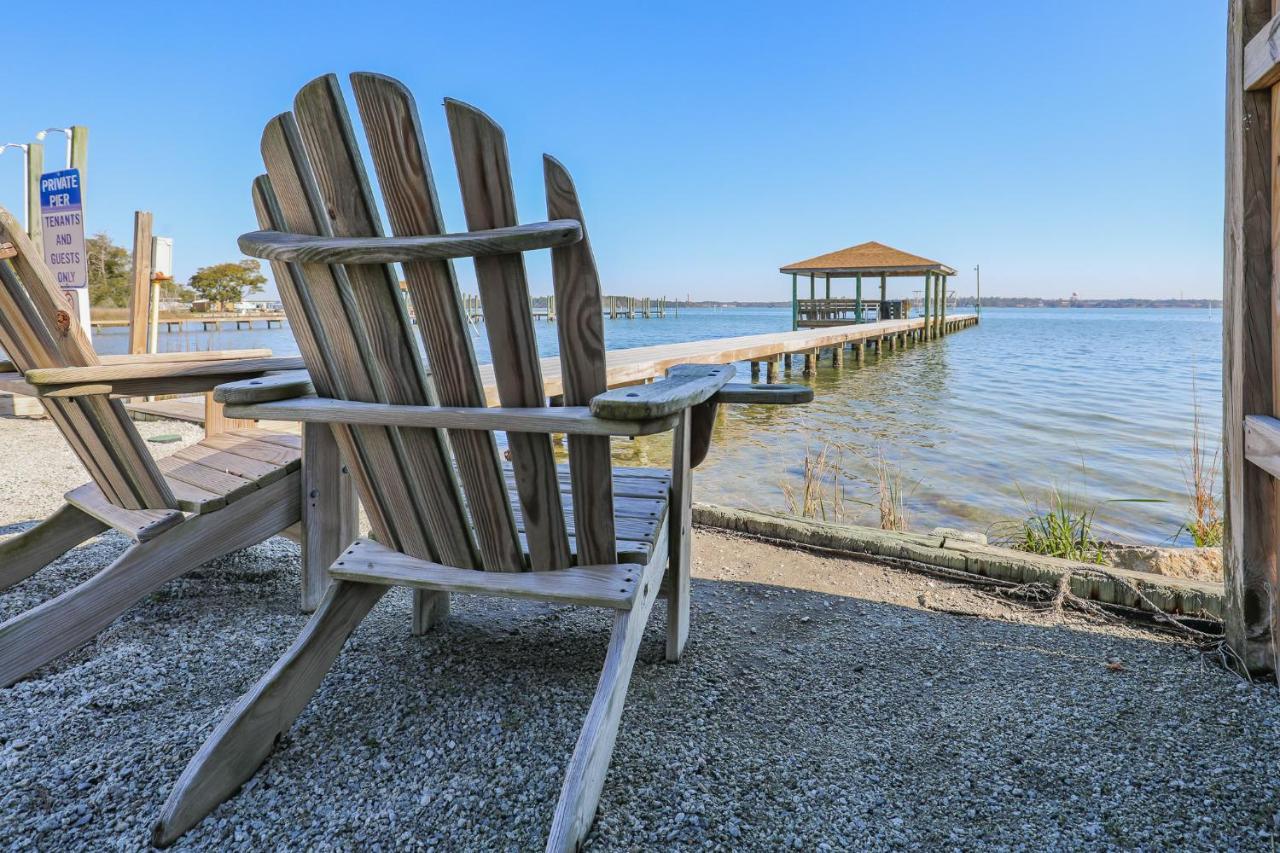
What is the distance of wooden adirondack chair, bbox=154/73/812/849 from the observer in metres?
1.25

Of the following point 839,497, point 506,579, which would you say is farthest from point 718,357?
point 506,579

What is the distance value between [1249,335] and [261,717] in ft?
8.71

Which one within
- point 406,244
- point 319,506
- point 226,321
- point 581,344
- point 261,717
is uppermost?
point 226,321

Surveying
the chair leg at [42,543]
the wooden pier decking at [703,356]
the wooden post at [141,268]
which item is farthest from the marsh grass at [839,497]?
the wooden post at [141,268]

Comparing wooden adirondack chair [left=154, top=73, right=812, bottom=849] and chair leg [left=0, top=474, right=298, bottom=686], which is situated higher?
wooden adirondack chair [left=154, top=73, right=812, bottom=849]

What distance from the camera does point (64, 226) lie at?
3.99 meters

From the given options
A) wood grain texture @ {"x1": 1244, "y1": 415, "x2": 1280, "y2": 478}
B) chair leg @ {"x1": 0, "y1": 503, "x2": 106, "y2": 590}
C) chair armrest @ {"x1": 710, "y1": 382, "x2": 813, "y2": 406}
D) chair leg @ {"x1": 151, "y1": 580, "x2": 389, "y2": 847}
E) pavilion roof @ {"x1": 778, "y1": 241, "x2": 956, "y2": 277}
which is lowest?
chair leg @ {"x1": 151, "y1": 580, "x2": 389, "y2": 847}

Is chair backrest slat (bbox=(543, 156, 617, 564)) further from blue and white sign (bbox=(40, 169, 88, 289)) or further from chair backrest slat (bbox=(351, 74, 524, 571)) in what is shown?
blue and white sign (bbox=(40, 169, 88, 289))

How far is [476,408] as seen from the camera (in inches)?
54.3

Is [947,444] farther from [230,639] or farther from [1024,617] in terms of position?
[230,639]

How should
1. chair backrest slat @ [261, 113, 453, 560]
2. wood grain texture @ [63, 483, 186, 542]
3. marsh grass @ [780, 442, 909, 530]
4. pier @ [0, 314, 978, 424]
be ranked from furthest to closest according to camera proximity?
pier @ [0, 314, 978, 424], marsh grass @ [780, 442, 909, 530], wood grain texture @ [63, 483, 186, 542], chair backrest slat @ [261, 113, 453, 560]

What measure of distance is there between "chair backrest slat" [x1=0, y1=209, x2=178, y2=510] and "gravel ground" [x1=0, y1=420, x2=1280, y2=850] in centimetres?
47

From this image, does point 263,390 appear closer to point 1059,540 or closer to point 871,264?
point 1059,540

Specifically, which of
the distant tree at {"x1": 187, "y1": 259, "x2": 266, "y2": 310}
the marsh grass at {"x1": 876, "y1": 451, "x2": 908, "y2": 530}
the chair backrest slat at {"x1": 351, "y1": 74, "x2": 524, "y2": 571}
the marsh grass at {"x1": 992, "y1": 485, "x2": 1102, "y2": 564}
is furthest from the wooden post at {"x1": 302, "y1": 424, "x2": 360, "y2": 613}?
the distant tree at {"x1": 187, "y1": 259, "x2": 266, "y2": 310}
